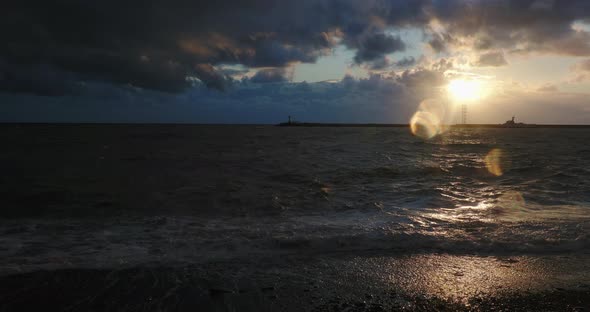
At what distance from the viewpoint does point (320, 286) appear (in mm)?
5062

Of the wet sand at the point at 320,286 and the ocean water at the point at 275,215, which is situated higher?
the wet sand at the point at 320,286

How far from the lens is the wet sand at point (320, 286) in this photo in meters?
4.52

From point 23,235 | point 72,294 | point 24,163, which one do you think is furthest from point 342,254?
point 24,163

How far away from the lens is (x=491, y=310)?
4352 mm

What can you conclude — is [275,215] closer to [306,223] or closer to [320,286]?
[306,223]

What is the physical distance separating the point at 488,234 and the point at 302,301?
5384 mm

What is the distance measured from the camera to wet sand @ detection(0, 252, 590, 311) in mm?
4523

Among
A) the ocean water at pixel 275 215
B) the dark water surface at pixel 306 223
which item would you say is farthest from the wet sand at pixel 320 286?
the ocean water at pixel 275 215

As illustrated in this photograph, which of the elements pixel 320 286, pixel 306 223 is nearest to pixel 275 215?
pixel 306 223

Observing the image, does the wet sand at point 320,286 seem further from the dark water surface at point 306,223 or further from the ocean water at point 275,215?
the ocean water at point 275,215

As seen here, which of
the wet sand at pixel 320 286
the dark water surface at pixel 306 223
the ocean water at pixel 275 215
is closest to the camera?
the wet sand at pixel 320 286

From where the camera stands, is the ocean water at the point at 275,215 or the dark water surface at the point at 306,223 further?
the ocean water at the point at 275,215

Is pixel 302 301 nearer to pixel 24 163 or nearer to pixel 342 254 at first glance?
pixel 342 254

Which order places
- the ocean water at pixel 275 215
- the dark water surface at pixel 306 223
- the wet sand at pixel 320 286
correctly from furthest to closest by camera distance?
1. the ocean water at pixel 275 215
2. the dark water surface at pixel 306 223
3. the wet sand at pixel 320 286
